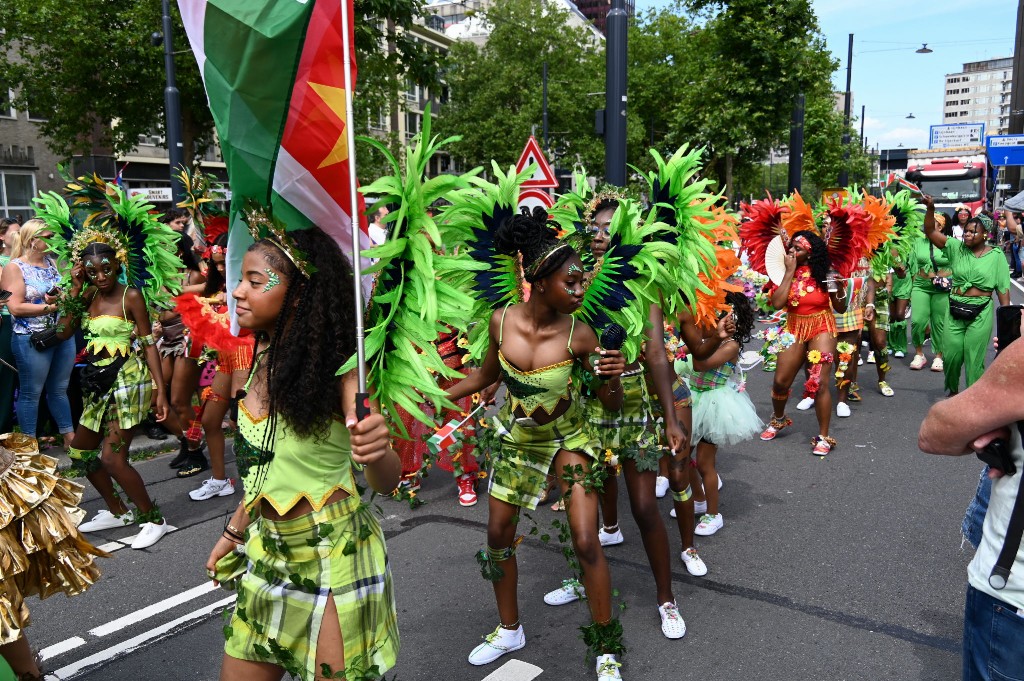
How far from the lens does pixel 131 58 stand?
17.1 m

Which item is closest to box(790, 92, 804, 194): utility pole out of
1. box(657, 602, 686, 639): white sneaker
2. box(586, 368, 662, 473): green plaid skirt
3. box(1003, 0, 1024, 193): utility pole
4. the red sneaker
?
the red sneaker

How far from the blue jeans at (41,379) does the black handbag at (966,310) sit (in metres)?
8.34

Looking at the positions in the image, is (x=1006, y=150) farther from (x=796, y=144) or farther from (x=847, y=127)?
(x=796, y=144)

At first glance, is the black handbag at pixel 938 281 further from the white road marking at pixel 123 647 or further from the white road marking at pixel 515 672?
the white road marking at pixel 123 647

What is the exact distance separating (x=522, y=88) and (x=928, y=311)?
101ft

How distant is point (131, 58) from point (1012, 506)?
18.5 meters

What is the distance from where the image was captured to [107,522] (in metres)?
5.75

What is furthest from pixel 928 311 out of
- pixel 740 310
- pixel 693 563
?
pixel 693 563

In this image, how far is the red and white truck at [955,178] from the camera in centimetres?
2920

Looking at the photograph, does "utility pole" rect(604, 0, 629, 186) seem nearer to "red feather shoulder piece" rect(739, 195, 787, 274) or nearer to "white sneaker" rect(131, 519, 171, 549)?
"red feather shoulder piece" rect(739, 195, 787, 274)

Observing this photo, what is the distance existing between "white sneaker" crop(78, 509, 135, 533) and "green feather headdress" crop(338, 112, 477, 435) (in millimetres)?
4056

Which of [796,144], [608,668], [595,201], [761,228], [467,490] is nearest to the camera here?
[608,668]

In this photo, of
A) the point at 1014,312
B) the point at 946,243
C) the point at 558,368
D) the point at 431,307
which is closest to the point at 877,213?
the point at 946,243

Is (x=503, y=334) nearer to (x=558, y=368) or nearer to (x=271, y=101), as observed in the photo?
(x=558, y=368)
